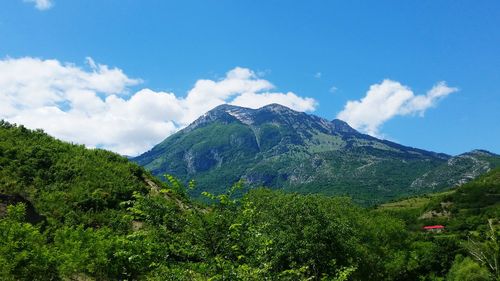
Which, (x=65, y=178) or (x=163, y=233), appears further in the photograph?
(x=65, y=178)

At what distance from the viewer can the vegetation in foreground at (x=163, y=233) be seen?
1541 cm

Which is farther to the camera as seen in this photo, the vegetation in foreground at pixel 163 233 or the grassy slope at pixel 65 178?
the grassy slope at pixel 65 178

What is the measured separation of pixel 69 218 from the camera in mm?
49406

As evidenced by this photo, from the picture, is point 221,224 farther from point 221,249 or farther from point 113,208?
point 113,208

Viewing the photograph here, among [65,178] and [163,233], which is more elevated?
[65,178]

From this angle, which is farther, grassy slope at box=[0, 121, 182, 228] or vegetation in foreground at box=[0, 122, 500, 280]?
grassy slope at box=[0, 121, 182, 228]


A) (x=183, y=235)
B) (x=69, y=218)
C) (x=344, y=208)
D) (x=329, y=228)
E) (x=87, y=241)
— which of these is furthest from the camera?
(x=344, y=208)

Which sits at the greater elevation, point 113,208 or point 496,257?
point 113,208

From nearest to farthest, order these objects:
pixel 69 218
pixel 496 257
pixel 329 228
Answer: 1. pixel 329 228
2. pixel 69 218
3. pixel 496 257

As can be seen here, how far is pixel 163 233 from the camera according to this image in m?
15.2

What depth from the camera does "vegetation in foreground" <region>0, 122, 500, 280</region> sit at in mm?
15406

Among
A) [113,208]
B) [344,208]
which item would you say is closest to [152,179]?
[113,208]

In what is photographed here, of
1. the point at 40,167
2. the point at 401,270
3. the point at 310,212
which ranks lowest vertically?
the point at 401,270

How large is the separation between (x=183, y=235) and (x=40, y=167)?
52.8 meters
